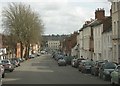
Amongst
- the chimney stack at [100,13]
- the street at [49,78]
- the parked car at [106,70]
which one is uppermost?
the chimney stack at [100,13]

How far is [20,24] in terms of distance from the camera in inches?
3903

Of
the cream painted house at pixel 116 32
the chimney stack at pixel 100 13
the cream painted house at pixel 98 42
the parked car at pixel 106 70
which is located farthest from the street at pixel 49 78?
the chimney stack at pixel 100 13

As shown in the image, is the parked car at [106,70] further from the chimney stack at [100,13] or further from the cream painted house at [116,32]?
the chimney stack at [100,13]

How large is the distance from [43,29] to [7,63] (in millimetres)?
62326

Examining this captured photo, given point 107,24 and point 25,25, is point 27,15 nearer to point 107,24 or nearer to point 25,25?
point 25,25

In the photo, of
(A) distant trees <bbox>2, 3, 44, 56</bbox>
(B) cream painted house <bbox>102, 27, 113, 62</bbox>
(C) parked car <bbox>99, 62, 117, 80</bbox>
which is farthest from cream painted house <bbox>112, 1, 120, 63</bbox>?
(A) distant trees <bbox>2, 3, 44, 56</bbox>

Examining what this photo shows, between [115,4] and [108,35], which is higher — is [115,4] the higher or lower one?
the higher one

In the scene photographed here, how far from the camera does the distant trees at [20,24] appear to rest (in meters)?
98.8

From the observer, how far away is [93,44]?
82188 mm

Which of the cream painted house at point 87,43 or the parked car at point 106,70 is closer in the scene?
the parked car at point 106,70

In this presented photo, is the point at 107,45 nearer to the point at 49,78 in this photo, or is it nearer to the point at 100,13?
the point at 100,13

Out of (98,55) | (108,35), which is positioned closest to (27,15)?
(98,55)

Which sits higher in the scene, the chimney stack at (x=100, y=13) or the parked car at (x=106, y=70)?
the chimney stack at (x=100, y=13)

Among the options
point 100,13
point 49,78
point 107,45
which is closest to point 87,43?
point 100,13
